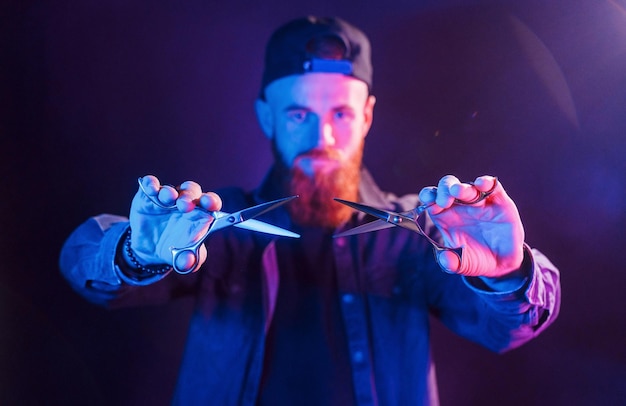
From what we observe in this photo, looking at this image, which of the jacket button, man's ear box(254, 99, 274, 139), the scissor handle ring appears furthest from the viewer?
man's ear box(254, 99, 274, 139)

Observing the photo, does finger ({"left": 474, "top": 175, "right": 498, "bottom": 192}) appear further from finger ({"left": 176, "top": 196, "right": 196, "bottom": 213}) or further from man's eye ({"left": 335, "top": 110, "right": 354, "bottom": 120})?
man's eye ({"left": 335, "top": 110, "right": 354, "bottom": 120})

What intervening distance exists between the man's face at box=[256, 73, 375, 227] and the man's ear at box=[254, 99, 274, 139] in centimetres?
4

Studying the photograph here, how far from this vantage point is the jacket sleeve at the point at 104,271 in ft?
3.60

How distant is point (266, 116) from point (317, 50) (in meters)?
0.29

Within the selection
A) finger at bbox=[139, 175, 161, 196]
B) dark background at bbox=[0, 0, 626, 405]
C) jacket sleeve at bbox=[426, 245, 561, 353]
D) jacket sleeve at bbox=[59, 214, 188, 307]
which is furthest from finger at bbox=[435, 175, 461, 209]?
dark background at bbox=[0, 0, 626, 405]

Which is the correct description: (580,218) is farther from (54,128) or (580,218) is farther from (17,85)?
(17,85)

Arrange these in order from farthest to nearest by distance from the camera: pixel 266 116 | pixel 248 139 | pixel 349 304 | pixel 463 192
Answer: pixel 248 139
pixel 266 116
pixel 349 304
pixel 463 192

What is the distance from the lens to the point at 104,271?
1112 millimetres

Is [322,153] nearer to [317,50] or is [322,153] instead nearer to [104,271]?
[317,50]

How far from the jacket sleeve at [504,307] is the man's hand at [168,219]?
63cm

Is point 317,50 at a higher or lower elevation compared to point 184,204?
higher

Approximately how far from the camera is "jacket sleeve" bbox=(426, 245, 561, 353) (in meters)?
1.07

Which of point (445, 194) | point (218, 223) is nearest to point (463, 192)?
point (445, 194)

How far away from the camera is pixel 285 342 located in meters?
1.34
